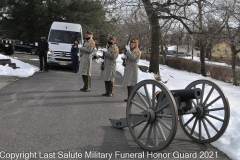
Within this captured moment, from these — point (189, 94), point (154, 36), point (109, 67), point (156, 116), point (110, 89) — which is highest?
point (154, 36)

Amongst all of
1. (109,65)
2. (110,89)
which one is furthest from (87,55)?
(110,89)

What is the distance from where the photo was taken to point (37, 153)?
438 centimetres

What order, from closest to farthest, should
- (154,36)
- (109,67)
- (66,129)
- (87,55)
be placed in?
1. (66,129)
2. (109,67)
3. (87,55)
4. (154,36)

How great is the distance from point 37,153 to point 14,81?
7.95 m

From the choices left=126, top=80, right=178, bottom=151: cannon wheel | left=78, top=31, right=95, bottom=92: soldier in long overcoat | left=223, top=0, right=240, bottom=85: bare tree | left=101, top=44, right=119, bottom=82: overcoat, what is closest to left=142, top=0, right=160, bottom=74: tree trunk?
left=223, top=0, right=240, bottom=85: bare tree

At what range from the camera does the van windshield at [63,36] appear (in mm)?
17250

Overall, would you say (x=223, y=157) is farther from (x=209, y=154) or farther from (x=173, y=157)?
(x=173, y=157)

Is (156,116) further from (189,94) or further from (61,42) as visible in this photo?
(61,42)

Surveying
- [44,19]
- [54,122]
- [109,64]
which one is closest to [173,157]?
[54,122]

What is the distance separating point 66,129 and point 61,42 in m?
12.1

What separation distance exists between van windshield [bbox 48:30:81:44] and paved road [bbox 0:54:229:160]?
8240 mm

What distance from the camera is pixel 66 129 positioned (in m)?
5.66

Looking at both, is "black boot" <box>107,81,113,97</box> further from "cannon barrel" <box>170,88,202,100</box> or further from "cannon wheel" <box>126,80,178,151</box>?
"cannon barrel" <box>170,88,202,100</box>

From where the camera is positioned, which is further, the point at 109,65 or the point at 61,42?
the point at 61,42
